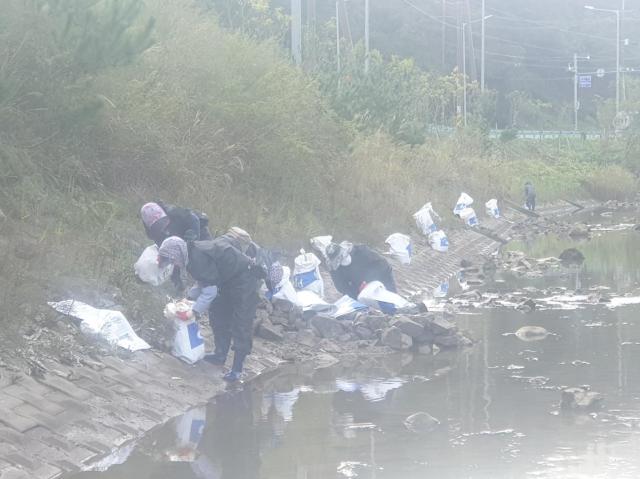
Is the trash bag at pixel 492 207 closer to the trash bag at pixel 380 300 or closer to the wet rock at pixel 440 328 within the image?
the trash bag at pixel 380 300

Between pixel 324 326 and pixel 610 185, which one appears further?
pixel 610 185

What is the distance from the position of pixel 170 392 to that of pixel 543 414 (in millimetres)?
3884

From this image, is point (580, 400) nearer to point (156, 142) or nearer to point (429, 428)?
point (429, 428)

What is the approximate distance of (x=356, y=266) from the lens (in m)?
17.7

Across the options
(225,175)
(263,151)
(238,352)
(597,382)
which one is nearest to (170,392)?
(238,352)

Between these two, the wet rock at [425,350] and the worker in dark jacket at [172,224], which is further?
→ the wet rock at [425,350]

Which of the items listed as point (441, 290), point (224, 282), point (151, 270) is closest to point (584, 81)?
point (441, 290)

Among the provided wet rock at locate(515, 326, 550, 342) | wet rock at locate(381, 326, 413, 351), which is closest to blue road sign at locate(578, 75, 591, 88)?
wet rock at locate(515, 326, 550, 342)

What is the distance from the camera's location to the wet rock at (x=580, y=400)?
12.0m

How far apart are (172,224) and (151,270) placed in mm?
639

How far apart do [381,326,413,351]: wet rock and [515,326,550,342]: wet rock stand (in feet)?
6.28

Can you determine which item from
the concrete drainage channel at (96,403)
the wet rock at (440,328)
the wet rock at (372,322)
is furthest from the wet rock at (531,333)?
the concrete drainage channel at (96,403)

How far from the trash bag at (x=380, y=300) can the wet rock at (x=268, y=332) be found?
1.96 meters

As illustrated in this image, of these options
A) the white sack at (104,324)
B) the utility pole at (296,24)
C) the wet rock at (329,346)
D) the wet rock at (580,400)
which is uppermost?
the utility pole at (296,24)
